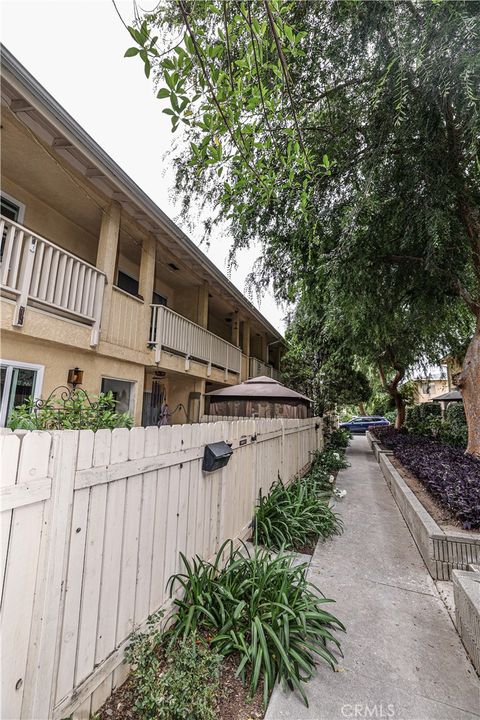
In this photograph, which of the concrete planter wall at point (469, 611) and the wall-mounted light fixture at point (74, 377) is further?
the wall-mounted light fixture at point (74, 377)

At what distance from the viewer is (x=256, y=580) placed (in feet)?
9.29

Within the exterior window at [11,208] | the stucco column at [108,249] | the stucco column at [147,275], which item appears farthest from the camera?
the stucco column at [147,275]

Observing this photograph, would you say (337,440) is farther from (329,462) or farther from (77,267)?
(77,267)

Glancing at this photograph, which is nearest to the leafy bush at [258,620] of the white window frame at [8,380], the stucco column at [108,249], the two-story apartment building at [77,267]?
the white window frame at [8,380]

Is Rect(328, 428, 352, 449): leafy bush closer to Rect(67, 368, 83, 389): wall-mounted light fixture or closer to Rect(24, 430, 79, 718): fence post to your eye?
Rect(67, 368, 83, 389): wall-mounted light fixture

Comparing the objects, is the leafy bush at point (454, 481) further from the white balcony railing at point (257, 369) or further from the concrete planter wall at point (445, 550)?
the white balcony railing at point (257, 369)

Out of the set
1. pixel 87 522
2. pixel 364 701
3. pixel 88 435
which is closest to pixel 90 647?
pixel 87 522

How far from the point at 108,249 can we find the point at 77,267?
1.04 metres

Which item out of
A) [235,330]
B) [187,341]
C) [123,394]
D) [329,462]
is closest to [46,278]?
[123,394]

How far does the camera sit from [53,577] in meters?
1.57

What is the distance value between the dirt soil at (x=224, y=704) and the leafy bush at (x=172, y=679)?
52mm

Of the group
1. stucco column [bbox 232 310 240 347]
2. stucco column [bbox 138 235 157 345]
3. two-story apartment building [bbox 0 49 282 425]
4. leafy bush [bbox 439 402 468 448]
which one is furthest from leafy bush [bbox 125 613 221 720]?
stucco column [bbox 232 310 240 347]

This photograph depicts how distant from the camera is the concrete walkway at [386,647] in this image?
79.4 inches

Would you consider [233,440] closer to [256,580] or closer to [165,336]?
[256,580]
